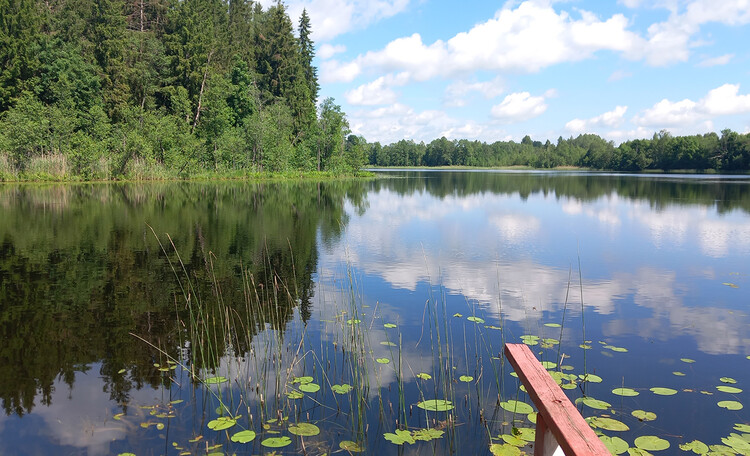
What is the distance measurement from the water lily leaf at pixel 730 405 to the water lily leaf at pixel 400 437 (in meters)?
3.87

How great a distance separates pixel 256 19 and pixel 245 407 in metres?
95.2

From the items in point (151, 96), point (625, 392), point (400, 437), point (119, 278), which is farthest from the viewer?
point (151, 96)

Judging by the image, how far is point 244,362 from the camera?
7.05 metres

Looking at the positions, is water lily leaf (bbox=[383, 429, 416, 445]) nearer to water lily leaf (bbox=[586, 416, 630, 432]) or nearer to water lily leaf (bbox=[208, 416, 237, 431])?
water lily leaf (bbox=[208, 416, 237, 431])

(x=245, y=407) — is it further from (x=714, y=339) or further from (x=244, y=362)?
(x=714, y=339)

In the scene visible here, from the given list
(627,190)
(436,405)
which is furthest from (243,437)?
(627,190)

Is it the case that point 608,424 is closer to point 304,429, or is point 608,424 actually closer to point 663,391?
point 663,391

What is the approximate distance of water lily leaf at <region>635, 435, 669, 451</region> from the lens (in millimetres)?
5008

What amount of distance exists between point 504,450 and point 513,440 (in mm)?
228

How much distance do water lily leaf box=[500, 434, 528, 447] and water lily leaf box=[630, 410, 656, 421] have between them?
158 cm

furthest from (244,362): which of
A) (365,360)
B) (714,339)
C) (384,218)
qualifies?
(384,218)

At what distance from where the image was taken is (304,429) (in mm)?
5379

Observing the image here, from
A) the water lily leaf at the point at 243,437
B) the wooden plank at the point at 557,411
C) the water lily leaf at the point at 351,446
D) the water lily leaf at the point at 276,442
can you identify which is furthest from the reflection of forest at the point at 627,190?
the wooden plank at the point at 557,411

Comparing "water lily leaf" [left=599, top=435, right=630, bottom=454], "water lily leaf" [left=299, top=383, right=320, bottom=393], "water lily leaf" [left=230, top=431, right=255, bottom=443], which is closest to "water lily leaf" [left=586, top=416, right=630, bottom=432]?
"water lily leaf" [left=599, top=435, right=630, bottom=454]
